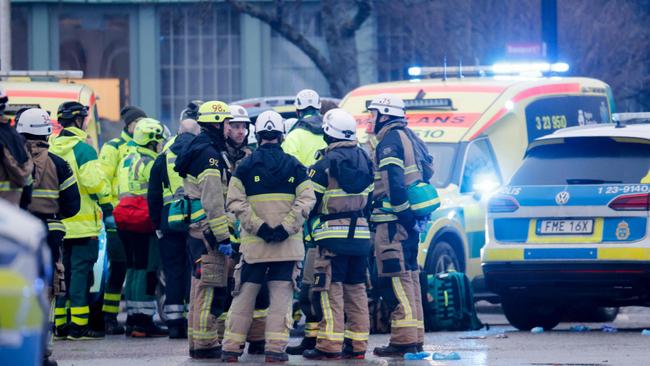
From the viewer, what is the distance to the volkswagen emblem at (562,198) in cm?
1265

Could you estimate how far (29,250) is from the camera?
4996mm

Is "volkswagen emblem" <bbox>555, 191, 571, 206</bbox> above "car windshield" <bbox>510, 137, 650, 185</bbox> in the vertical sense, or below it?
below

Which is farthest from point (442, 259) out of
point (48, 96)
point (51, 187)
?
point (51, 187)

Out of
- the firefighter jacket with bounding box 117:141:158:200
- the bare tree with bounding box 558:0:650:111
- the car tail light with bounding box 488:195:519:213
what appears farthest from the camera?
the bare tree with bounding box 558:0:650:111

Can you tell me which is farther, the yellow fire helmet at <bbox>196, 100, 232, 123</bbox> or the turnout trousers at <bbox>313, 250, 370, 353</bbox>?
the yellow fire helmet at <bbox>196, 100, 232, 123</bbox>

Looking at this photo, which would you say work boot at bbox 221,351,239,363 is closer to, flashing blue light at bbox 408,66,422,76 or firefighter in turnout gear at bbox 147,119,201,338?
firefighter in turnout gear at bbox 147,119,201,338

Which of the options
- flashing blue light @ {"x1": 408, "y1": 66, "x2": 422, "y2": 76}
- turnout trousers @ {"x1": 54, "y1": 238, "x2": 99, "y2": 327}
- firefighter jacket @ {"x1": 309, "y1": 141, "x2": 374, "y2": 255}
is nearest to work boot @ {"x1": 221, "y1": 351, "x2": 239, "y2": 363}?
firefighter jacket @ {"x1": 309, "y1": 141, "x2": 374, "y2": 255}

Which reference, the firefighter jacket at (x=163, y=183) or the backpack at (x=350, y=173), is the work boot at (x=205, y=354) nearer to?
the backpack at (x=350, y=173)

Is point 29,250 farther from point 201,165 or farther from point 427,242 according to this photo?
point 427,242

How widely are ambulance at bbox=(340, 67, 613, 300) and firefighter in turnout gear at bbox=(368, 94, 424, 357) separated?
119 inches

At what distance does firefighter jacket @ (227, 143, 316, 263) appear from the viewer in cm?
1065

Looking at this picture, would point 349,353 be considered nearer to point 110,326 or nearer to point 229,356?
point 229,356

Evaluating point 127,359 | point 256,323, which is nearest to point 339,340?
point 256,323

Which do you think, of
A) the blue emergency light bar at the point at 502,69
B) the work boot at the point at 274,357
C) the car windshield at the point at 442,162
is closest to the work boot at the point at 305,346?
the work boot at the point at 274,357
